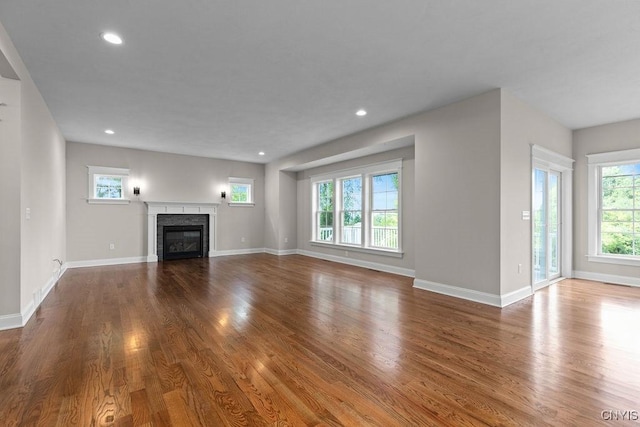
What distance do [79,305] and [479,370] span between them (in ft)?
14.9

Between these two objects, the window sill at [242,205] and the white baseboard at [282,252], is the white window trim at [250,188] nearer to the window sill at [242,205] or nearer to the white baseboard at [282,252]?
the window sill at [242,205]

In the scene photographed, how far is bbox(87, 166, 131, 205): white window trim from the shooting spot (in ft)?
21.7

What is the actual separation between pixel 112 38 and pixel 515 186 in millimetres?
4855

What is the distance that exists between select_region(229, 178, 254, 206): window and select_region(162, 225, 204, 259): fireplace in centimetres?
128

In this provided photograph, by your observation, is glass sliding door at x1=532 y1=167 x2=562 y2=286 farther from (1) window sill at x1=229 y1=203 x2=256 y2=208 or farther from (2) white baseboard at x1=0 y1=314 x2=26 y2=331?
(1) window sill at x1=229 y1=203 x2=256 y2=208

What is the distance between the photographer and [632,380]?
2.09m

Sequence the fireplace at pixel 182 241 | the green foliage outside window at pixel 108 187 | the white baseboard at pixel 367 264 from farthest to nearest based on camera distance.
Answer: the fireplace at pixel 182 241 → the green foliage outside window at pixel 108 187 → the white baseboard at pixel 367 264

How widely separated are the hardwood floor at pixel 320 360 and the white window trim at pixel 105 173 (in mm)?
3047

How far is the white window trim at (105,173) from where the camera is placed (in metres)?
6.63

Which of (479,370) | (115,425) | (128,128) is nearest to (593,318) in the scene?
(479,370)

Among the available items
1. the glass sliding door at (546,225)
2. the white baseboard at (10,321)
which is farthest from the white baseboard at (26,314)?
the glass sliding door at (546,225)

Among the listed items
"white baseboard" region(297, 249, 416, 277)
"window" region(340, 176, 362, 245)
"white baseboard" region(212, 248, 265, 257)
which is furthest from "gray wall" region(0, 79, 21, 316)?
"window" region(340, 176, 362, 245)

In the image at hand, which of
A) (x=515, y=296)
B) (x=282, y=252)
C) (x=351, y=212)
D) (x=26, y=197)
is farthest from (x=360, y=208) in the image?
(x=26, y=197)

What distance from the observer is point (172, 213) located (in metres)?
7.57
